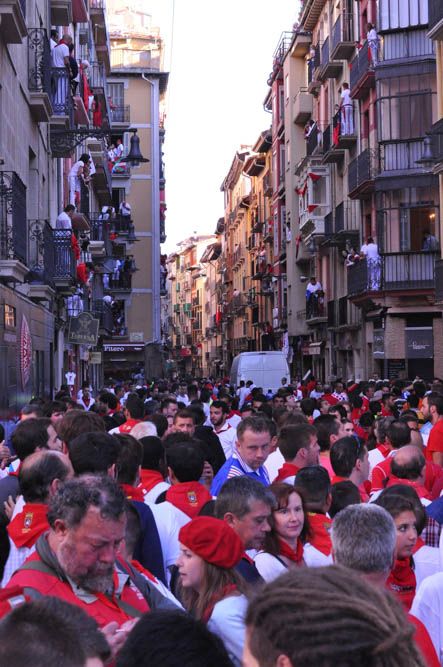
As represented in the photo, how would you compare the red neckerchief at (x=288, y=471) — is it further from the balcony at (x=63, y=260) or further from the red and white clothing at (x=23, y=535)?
the balcony at (x=63, y=260)

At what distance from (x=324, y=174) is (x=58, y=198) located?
18.9 m

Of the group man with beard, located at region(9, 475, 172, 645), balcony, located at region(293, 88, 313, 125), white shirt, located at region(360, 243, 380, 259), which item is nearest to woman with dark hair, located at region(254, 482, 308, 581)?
man with beard, located at region(9, 475, 172, 645)

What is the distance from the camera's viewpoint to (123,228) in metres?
55.2

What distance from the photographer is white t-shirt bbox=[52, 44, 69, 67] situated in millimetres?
23891

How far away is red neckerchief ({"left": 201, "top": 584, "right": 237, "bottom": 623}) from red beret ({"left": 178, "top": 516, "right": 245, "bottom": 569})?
104 mm

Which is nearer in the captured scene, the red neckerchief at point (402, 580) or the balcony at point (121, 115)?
the red neckerchief at point (402, 580)

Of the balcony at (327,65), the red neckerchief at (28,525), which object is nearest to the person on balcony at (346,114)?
the balcony at (327,65)

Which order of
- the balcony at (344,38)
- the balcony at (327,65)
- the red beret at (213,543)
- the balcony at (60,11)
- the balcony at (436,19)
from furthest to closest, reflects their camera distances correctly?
the balcony at (327,65) → the balcony at (344,38) → the balcony at (436,19) → the balcony at (60,11) → the red beret at (213,543)

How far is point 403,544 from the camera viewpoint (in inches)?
220

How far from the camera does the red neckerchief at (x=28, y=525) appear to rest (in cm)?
498

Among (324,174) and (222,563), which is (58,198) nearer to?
(324,174)

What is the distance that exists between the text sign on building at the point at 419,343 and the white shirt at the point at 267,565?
92.2 ft

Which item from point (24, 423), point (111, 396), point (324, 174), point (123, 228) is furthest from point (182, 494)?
point (123, 228)

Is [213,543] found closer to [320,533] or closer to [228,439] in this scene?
[320,533]
